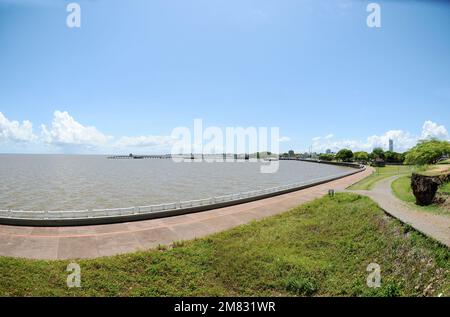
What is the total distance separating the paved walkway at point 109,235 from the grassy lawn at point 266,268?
133 cm

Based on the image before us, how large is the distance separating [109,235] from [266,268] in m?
8.95

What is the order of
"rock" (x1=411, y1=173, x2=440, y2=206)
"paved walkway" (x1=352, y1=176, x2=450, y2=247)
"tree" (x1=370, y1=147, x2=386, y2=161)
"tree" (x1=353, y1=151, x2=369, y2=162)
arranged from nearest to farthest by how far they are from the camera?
"paved walkway" (x1=352, y1=176, x2=450, y2=247)
"rock" (x1=411, y1=173, x2=440, y2=206)
"tree" (x1=370, y1=147, x2=386, y2=161)
"tree" (x1=353, y1=151, x2=369, y2=162)

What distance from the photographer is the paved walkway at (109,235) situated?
38.1 ft

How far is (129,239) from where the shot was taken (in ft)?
44.1

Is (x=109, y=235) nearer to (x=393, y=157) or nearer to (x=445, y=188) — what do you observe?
(x=445, y=188)

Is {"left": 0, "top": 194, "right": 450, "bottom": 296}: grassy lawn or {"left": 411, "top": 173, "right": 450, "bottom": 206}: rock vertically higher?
{"left": 411, "top": 173, "right": 450, "bottom": 206}: rock

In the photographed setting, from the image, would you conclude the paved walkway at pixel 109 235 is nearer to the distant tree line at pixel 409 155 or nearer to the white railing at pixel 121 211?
the white railing at pixel 121 211

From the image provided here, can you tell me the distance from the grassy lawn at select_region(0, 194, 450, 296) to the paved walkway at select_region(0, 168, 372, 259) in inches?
52.4

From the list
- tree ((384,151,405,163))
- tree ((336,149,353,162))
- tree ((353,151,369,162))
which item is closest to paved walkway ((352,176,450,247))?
tree ((384,151,405,163))

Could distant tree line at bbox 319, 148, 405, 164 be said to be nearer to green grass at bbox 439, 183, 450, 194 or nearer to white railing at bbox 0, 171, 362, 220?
green grass at bbox 439, 183, 450, 194

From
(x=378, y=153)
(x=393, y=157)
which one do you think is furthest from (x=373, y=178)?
(x=378, y=153)

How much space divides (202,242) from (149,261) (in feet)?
9.98

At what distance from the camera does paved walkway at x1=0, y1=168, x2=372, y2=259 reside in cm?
1160
